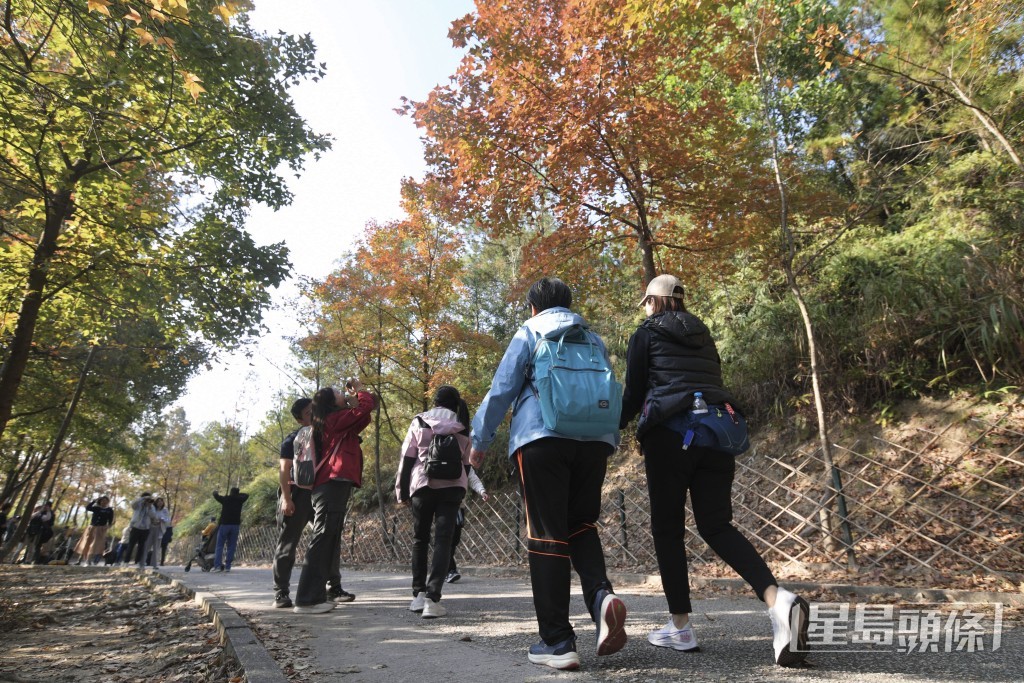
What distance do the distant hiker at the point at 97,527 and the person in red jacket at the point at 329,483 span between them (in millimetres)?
13588

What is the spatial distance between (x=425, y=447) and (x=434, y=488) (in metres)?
0.33

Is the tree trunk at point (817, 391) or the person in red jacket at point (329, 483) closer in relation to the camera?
the person in red jacket at point (329, 483)

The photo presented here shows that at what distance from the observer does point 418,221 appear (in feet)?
41.5

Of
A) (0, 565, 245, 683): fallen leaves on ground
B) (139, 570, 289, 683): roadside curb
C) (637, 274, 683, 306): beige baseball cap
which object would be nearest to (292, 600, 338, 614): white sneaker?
(139, 570, 289, 683): roadside curb

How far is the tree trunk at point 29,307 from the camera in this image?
672cm

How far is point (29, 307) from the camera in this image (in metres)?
7.24

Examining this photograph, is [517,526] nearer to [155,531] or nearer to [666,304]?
[666,304]

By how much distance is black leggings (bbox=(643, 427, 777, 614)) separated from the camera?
2609mm

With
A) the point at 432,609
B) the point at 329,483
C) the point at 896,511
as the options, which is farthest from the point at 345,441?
the point at 896,511

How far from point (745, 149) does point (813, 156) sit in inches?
208

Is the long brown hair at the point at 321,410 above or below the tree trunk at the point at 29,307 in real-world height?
below

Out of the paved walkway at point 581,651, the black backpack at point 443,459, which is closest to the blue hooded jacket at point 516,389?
the paved walkway at point 581,651

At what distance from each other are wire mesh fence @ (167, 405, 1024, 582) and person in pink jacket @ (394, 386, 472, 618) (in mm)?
3529

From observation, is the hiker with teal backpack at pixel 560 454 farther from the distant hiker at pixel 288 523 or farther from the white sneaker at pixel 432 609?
the distant hiker at pixel 288 523
